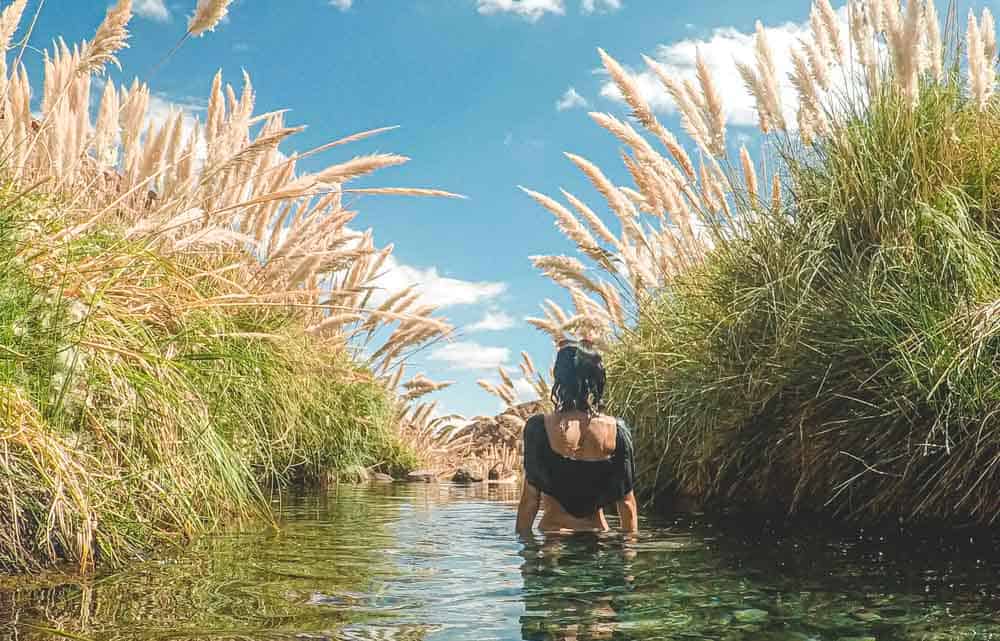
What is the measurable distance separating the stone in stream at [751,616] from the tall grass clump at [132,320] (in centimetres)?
215

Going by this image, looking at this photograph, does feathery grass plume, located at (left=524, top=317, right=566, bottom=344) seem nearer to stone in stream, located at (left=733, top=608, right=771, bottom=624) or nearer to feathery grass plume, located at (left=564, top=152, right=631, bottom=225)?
feathery grass plume, located at (left=564, top=152, right=631, bottom=225)

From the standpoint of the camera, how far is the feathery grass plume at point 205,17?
459 cm

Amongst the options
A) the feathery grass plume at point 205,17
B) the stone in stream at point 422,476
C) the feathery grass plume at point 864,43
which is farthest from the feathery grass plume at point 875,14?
the stone in stream at point 422,476

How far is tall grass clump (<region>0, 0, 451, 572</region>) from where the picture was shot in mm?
3439

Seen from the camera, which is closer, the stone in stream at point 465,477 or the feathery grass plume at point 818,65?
the feathery grass plume at point 818,65

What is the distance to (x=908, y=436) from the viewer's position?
15.0ft

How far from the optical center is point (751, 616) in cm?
291

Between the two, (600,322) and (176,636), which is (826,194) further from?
(176,636)

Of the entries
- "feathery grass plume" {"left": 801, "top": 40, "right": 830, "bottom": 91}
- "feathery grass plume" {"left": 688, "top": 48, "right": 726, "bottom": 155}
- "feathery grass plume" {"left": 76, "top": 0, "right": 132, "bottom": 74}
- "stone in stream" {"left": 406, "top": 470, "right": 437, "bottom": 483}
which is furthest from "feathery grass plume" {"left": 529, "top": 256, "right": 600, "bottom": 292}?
"stone in stream" {"left": 406, "top": 470, "right": 437, "bottom": 483}

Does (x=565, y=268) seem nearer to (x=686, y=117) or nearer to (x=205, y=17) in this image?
(x=686, y=117)

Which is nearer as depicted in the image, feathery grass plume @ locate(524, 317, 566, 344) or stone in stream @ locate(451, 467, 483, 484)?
feathery grass plume @ locate(524, 317, 566, 344)

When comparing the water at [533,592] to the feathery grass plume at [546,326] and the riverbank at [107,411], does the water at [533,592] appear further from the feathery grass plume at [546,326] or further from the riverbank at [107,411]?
the feathery grass plume at [546,326]

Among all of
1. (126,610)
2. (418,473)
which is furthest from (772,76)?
(418,473)

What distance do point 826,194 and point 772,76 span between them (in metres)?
0.91
